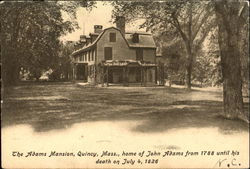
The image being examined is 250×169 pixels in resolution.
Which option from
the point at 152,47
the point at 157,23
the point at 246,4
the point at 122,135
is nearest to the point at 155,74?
the point at 152,47

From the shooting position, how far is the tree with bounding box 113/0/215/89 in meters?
4.52

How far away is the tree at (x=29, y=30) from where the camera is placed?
422 cm

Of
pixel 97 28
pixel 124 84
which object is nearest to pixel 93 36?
pixel 97 28

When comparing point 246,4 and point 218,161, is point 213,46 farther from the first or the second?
point 218,161

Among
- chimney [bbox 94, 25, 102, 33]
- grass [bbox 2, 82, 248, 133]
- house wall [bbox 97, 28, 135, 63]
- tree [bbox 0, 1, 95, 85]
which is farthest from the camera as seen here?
house wall [bbox 97, 28, 135, 63]

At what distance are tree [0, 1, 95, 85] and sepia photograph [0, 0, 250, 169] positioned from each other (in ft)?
0.05

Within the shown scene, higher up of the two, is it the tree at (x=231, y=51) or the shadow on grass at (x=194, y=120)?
the tree at (x=231, y=51)

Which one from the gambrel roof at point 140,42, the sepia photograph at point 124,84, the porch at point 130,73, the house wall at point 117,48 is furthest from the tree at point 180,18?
the porch at point 130,73

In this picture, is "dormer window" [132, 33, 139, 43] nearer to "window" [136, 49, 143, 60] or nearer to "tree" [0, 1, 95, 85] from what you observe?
"window" [136, 49, 143, 60]

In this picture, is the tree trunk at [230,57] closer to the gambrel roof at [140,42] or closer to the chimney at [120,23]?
the gambrel roof at [140,42]

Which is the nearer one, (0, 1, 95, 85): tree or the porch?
(0, 1, 95, 85): tree

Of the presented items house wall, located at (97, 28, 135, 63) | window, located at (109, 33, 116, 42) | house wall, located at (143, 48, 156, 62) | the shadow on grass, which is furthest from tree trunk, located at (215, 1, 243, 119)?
window, located at (109, 33, 116, 42)

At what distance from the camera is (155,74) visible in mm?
4895

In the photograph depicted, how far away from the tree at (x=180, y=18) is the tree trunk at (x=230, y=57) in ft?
0.60
